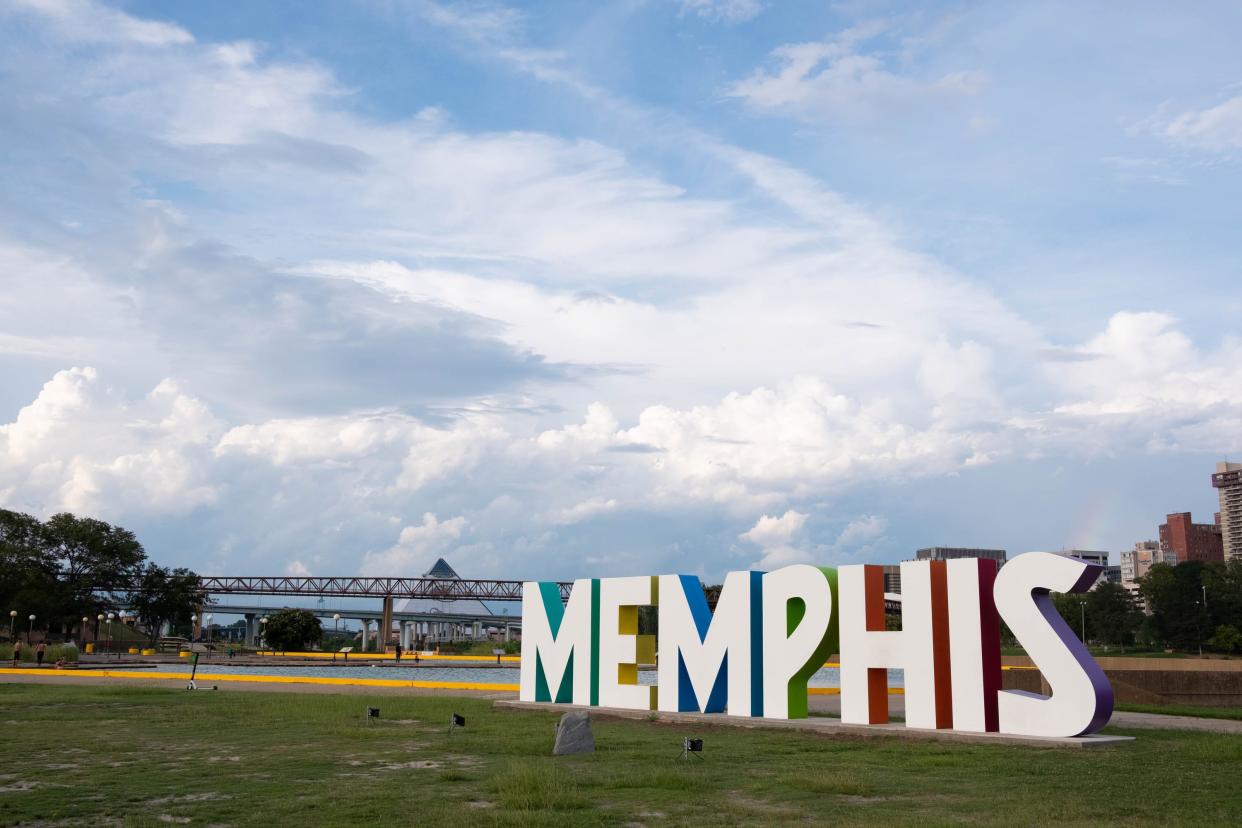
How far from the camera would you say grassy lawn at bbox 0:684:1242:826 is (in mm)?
14109

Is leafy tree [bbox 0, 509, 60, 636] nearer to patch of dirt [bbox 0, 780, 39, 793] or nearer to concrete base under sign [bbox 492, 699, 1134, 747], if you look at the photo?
concrete base under sign [bbox 492, 699, 1134, 747]

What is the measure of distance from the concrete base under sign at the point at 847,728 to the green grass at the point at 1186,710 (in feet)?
39.2

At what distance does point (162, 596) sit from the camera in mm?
128375

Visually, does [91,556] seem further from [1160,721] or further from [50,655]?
[1160,721]

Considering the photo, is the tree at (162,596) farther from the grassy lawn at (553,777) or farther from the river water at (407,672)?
the grassy lawn at (553,777)

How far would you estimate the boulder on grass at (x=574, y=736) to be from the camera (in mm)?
20516

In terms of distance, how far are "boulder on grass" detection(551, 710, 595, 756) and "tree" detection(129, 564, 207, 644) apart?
118228 mm

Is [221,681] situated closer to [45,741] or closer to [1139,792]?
[45,741]

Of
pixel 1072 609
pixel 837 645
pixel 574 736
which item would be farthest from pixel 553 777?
pixel 1072 609

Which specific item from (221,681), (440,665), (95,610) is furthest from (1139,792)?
(95,610)

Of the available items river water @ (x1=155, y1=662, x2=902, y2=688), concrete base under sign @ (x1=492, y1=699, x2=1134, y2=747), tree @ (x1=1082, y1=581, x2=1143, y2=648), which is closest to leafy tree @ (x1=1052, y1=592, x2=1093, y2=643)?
tree @ (x1=1082, y1=581, x2=1143, y2=648)

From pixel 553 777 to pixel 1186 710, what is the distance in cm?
2578

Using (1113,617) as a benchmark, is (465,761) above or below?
above

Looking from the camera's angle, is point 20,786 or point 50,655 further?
point 50,655
